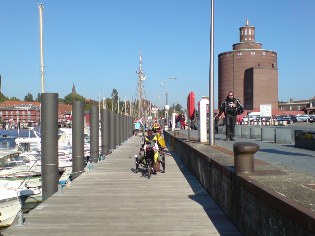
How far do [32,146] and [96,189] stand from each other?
1019 inches

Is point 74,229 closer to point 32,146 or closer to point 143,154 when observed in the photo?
point 143,154

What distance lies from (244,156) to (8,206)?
1053 centimetres

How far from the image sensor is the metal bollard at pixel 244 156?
6.28m

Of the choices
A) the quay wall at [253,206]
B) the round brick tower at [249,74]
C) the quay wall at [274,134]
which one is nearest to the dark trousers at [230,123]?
the quay wall at [274,134]

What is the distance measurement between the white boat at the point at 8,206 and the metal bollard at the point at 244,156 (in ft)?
32.8

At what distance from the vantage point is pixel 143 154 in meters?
14.7

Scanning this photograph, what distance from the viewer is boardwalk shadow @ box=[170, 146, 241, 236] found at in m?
6.91

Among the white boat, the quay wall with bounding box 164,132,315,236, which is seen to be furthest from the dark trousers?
the quay wall with bounding box 164,132,315,236

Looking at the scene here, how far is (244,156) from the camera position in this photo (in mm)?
6363

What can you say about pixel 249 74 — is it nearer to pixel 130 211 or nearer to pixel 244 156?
pixel 130 211

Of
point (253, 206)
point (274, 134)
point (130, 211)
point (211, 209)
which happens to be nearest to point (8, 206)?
point (130, 211)

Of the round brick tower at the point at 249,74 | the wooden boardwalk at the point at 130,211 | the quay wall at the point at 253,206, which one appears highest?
the round brick tower at the point at 249,74

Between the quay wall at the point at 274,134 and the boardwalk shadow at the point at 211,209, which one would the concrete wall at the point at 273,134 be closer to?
the quay wall at the point at 274,134

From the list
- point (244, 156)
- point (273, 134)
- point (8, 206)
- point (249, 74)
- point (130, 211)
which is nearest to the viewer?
point (244, 156)
